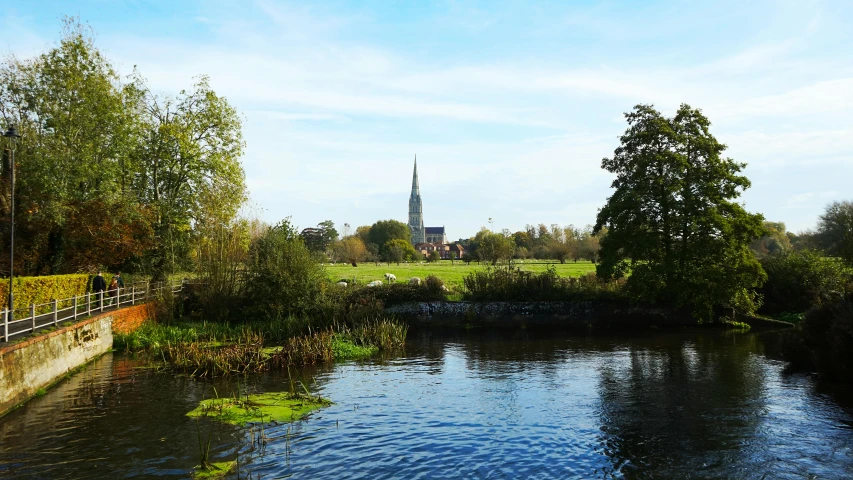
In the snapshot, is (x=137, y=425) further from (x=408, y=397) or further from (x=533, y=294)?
(x=533, y=294)

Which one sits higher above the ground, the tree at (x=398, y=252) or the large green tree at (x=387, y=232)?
the large green tree at (x=387, y=232)

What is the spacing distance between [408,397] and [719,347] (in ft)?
53.1

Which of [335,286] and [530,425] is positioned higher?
[335,286]

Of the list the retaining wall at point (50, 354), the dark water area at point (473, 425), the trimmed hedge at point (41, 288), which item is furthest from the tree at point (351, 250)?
the dark water area at point (473, 425)

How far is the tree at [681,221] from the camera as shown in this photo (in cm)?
3194

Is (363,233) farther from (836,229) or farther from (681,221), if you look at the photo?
(681,221)

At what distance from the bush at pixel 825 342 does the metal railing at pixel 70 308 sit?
77.2 ft

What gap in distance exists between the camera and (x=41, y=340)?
1722 centimetres

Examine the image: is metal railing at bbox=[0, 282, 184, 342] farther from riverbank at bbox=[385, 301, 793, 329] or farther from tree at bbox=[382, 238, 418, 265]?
tree at bbox=[382, 238, 418, 265]

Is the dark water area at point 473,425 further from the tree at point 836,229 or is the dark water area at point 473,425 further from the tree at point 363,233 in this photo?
the tree at point 363,233

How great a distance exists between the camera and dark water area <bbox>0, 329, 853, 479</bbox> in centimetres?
1131

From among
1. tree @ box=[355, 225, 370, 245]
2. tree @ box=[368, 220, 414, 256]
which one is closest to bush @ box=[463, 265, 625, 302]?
tree @ box=[368, 220, 414, 256]

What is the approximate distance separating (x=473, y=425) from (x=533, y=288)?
79.0 feet

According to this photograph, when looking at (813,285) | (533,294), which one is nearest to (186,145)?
(533,294)
